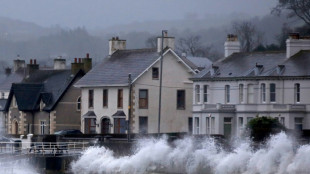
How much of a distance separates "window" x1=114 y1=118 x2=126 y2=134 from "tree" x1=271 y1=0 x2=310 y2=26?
24401 mm

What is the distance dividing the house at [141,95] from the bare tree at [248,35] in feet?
74.0

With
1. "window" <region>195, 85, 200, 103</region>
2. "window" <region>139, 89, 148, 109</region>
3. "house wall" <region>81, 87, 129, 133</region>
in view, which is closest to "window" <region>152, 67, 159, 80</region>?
"window" <region>139, 89, 148, 109</region>

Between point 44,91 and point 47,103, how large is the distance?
209 cm

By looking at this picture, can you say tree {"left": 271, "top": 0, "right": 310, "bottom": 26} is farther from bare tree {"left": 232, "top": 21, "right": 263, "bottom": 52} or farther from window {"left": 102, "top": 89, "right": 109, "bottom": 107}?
window {"left": 102, "top": 89, "right": 109, "bottom": 107}

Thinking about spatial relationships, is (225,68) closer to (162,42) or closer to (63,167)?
(162,42)

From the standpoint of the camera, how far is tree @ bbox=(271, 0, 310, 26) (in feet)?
363

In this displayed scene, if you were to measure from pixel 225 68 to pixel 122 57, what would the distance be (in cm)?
1121

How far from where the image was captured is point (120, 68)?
92812 millimetres

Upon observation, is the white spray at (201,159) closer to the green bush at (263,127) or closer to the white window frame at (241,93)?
the green bush at (263,127)

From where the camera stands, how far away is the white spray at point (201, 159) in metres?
55.2

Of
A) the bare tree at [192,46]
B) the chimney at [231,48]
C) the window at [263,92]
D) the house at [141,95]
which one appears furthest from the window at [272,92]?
the bare tree at [192,46]

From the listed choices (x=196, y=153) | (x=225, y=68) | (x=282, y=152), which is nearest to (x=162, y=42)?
(x=225, y=68)

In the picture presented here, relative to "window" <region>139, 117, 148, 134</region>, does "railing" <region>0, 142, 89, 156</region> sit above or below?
below

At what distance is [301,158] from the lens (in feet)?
178
